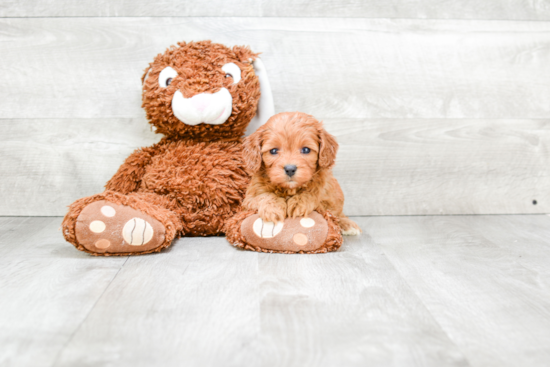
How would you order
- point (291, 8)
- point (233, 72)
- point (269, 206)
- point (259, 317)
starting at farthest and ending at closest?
point (291, 8), point (233, 72), point (269, 206), point (259, 317)

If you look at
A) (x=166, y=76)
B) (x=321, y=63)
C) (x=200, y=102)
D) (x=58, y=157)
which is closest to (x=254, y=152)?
(x=200, y=102)

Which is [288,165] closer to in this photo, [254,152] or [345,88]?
[254,152]

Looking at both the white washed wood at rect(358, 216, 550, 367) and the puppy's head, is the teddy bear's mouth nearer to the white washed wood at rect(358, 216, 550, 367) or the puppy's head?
the puppy's head

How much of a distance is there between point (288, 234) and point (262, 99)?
1.26ft

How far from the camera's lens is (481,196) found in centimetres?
139

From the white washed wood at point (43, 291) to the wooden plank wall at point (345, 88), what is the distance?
30 cm

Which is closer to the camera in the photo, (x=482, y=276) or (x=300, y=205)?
(x=482, y=276)

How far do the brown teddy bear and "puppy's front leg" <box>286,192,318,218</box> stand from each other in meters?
0.12

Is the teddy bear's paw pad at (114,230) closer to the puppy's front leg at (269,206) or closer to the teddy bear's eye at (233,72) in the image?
the puppy's front leg at (269,206)

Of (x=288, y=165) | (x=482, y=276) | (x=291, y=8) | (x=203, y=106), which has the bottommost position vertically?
(x=482, y=276)

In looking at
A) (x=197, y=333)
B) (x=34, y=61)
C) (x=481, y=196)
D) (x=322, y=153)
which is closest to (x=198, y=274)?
(x=197, y=333)

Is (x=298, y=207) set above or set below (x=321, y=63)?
below

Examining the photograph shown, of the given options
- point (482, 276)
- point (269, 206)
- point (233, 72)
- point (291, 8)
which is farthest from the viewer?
point (291, 8)

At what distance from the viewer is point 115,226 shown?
92 cm
